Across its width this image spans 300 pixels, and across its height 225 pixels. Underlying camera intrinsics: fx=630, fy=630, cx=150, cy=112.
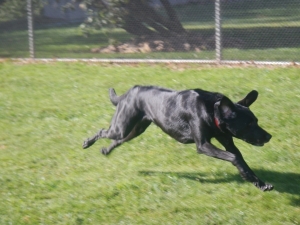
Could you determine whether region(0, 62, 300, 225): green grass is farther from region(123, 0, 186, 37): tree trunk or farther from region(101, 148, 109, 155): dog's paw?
region(123, 0, 186, 37): tree trunk

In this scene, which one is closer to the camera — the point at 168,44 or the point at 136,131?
the point at 136,131

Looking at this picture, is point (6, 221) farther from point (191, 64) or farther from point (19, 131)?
point (191, 64)

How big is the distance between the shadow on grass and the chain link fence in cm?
489

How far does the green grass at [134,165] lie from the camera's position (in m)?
6.09

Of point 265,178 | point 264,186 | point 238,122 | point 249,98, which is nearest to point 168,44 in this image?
point 265,178

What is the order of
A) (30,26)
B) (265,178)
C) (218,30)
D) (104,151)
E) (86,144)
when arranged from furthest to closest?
(30,26) → (218,30) → (86,144) → (104,151) → (265,178)

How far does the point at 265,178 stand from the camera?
6.76 m

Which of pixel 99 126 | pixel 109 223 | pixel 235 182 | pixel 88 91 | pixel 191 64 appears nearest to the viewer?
pixel 109 223

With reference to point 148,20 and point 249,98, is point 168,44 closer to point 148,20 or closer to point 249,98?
point 148,20

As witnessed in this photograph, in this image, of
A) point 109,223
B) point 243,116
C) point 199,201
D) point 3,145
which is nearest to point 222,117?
point 243,116

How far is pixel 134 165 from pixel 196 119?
4.58ft

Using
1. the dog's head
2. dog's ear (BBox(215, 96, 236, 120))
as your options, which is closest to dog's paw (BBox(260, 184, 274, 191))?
the dog's head

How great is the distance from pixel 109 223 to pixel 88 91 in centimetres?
488

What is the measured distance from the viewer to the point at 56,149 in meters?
8.02
